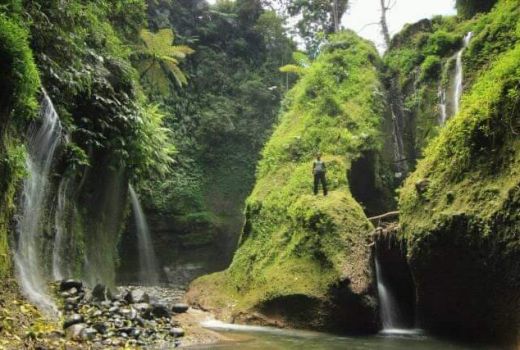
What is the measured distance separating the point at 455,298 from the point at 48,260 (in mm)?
8010

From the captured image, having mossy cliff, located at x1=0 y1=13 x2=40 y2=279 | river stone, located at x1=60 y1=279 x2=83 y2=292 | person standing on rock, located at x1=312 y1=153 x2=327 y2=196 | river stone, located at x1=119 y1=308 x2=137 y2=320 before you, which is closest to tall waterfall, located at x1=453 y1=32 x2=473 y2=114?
person standing on rock, located at x1=312 y1=153 x2=327 y2=196

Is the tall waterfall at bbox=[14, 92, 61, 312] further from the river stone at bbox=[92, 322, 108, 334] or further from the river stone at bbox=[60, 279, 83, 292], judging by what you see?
the river stone at bbox=[92, 322, 108, 334]

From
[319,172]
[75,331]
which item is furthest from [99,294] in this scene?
[319,172]

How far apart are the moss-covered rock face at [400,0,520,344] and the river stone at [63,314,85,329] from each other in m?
6.27

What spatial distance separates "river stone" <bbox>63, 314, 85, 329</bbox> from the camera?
265 inches

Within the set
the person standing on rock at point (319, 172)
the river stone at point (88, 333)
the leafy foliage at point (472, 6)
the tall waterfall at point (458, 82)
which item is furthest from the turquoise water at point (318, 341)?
the leafy foliage at point (472, 6)

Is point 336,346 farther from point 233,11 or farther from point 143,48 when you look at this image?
point 233,11

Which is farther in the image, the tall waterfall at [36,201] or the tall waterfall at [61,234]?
the tall waterfall at [61,234]

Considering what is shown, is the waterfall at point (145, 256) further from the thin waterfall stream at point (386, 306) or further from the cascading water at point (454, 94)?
the cascading water at point (454, 94)

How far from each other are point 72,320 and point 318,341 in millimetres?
4453

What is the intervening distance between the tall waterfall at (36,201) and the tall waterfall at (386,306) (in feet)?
25.0

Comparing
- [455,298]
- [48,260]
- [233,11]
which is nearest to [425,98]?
[455,298]

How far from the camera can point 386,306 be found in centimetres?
1189

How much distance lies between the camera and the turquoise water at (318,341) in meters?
8.10
